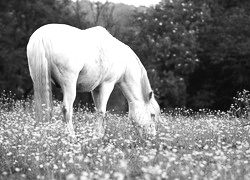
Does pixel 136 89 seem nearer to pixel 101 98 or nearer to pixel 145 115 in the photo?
pixel 145 115

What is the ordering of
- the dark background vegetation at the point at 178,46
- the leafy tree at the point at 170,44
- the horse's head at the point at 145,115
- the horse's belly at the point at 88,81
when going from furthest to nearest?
the dark background vegetation at the point at 178,46 < the leafy tree at the point at 170,44 < the horse's head at the point at 145,115 < the horse's belly at the point at 88,81

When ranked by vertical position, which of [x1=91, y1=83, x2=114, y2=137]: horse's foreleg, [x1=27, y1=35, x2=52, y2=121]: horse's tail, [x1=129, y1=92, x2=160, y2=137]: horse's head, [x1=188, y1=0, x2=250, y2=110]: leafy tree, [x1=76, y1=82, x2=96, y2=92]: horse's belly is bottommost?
[x1=188, y1=0, x2=250, y2=110]: leafy tree

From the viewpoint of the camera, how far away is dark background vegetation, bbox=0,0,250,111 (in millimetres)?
33281

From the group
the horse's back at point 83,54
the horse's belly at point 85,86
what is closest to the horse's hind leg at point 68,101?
the horse's back at point 83,54

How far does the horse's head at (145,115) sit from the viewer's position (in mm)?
10703

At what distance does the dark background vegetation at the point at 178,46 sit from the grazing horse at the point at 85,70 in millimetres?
20521

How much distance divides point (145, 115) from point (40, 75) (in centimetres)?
292

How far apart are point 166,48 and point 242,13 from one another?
5.47 m

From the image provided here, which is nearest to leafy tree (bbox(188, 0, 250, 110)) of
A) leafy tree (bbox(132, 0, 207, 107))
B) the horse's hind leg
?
leafy tree (bbox(132, 0, 207, 107))

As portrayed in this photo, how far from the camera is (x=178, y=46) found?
3344 cm

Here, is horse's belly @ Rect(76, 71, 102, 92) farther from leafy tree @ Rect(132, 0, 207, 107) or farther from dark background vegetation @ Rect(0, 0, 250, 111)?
leafy tree @ Rect(132, 0, 207, 107)

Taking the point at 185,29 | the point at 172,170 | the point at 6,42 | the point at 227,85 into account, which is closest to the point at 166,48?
the point at 185,29

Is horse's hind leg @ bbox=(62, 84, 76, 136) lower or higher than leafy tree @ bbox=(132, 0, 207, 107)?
higher

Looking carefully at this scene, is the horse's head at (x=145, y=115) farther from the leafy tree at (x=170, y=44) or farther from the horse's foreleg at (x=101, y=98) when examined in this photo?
the leafy tree at (x=170, y=44)
